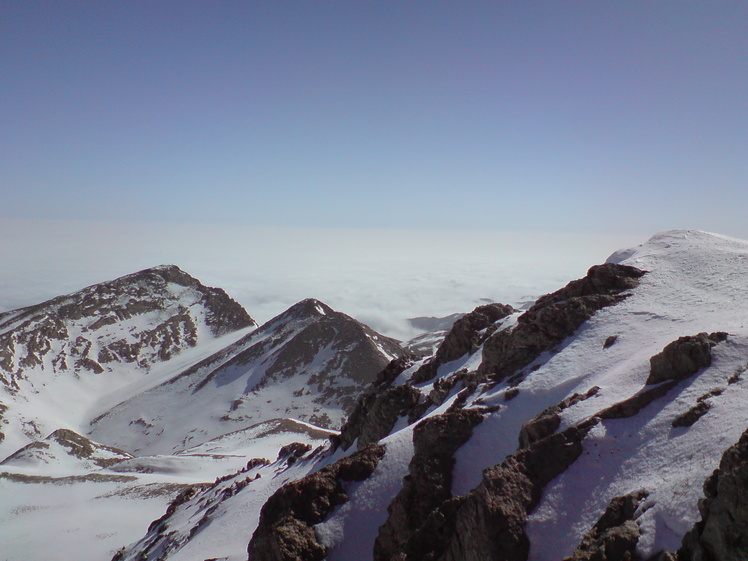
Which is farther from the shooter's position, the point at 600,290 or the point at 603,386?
the point at 600,290

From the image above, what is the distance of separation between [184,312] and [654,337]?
143 metres

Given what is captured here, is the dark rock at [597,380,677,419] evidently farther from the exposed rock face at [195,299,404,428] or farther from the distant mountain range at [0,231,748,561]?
the exposed rock face at [195,299,404,428]

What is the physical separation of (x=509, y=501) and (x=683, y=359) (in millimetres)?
9416

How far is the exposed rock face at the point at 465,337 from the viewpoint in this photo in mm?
36406

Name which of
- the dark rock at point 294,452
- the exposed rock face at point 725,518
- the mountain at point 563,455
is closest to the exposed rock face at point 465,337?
the mountain at point 563,455

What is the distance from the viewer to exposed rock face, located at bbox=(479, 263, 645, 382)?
2647 cm

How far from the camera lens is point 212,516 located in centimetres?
2989

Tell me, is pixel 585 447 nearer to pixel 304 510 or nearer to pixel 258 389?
pixel 304 510

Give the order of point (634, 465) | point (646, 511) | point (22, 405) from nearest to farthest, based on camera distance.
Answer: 1. point (646, 511)
2. point (634, 465)
3. point (22, 405)

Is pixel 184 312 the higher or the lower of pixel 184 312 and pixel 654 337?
the lower

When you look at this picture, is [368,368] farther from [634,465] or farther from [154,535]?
[634,465]

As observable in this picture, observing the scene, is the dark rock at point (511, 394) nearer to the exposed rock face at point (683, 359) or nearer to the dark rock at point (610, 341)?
the exposed rock face at point (683, 359)

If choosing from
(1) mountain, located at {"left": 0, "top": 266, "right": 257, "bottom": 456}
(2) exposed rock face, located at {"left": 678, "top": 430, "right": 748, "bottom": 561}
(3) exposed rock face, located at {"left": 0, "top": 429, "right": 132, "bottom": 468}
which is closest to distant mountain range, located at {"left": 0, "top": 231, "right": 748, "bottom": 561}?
(2) exposed rock face, located at {"left": 678, "top": 430, "right": 748, "bottom": 561}

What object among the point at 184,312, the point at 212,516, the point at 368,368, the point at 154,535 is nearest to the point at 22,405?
the point at 184,312
